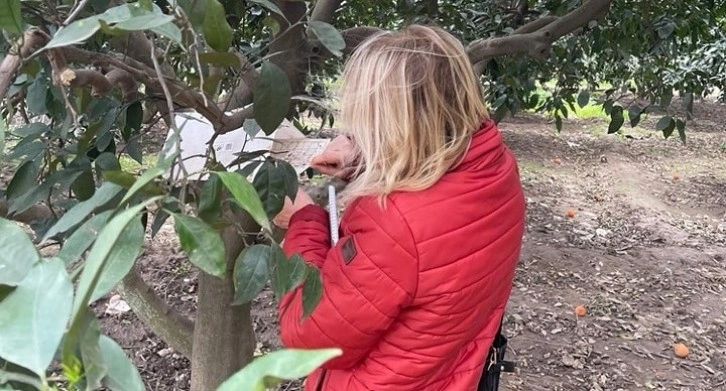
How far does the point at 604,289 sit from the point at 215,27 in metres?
3.21

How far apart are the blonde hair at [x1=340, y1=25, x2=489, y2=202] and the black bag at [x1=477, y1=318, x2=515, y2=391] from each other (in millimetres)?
471

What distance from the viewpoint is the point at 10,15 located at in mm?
583

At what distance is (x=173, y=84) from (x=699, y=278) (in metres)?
3.56

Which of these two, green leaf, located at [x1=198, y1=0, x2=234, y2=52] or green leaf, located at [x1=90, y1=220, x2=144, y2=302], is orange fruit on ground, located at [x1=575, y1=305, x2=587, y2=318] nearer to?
green leaf, located at [x1=198, y1=0, x2=234, y2=52]

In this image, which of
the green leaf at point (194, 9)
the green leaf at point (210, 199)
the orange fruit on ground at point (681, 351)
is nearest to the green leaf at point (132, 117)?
the green leaf at point (194, 9)

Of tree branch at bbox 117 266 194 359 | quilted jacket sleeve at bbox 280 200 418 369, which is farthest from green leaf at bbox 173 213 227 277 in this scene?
tree branch at bbox 117 266 194 359

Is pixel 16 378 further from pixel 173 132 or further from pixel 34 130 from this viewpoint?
pixel 34 130

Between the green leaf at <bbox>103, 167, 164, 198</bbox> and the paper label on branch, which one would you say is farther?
the paper label on branch

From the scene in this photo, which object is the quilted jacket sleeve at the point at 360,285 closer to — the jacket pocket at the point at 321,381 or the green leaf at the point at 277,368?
the jacket pocket at the point at 321,381

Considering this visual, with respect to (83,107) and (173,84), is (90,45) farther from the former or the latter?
(173,84)

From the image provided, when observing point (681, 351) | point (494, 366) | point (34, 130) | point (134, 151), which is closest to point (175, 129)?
point (34, 130)

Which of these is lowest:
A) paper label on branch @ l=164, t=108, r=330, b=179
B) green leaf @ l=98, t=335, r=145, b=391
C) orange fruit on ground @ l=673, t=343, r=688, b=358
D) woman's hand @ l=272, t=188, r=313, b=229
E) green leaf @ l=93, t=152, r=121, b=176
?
orange fruit on ground @ l=673, t=343, r=688, b=358

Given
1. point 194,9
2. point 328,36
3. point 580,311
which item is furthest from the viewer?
point 580,311

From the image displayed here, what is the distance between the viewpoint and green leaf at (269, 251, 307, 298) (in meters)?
0.68
